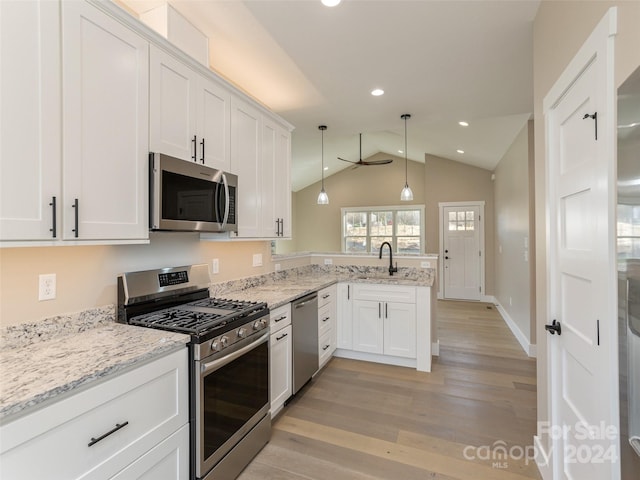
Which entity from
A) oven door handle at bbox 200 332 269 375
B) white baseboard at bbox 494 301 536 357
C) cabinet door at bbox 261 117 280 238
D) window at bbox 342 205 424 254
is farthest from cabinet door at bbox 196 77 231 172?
window at bbox 342 205 424 254

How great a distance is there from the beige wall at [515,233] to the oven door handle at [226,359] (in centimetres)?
332

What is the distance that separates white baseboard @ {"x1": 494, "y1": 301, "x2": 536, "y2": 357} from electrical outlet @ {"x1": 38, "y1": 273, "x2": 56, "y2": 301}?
174 inches

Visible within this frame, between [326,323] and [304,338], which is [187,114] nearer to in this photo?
[304,338]

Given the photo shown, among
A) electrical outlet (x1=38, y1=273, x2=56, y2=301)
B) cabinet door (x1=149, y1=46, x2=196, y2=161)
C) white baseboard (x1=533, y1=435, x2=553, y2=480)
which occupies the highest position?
cabinet door (x1=149, y1=46, x2=196, y2=161)

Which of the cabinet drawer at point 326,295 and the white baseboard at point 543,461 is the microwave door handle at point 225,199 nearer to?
the cabinet drawer at point 326,295

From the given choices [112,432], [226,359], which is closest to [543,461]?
[226,359]

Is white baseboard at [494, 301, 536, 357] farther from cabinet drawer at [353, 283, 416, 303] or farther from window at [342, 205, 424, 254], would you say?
window at [342, 205, 424, 254]

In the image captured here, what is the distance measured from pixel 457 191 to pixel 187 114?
6.36m

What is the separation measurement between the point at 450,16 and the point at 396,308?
255cm

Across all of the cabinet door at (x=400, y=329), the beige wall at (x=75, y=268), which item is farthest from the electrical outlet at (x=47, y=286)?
the cabinet door at (x=400, y=329)

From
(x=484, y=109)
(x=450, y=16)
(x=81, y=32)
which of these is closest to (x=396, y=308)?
(x=484, y=109)

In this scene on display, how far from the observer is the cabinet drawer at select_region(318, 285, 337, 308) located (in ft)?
10.3

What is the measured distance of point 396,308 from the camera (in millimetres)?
3330

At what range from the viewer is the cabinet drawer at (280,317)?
2283 millimetres
